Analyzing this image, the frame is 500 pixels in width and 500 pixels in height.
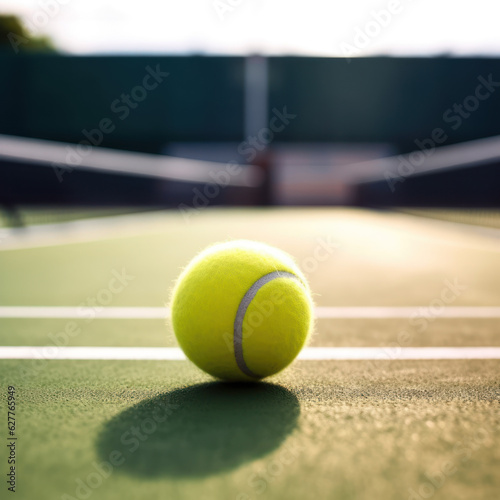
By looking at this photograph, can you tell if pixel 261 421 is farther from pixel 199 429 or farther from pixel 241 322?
pixel 241 322

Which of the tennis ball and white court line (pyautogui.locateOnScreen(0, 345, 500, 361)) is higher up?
the tennis ball

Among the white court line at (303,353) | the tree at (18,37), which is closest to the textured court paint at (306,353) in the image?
the white court line at (303,353)

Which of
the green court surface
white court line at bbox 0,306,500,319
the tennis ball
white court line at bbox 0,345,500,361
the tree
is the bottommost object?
white court line at bbox 0,306,500,319

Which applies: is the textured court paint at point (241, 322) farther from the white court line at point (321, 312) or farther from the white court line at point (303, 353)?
the white court line at point (321, 312)

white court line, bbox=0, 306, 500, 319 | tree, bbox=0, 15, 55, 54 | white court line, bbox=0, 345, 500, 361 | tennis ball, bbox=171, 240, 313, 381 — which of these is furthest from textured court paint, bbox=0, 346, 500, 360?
tree, bbox=0, 15, 55, 54

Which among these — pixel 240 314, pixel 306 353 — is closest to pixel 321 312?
pixel 306 353

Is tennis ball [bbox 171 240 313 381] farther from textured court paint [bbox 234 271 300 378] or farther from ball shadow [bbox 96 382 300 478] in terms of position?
ball shadow [bbox 96 382 300 478]

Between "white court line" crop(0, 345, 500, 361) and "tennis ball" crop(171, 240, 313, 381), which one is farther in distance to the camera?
"white court line" crop(0, 345, 500, 361)

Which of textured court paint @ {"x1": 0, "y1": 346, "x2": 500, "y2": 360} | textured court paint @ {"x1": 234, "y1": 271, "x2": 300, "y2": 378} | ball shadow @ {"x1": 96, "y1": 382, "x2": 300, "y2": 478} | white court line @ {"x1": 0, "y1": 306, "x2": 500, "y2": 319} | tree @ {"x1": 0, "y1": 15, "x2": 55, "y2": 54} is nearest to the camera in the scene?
ball shadow @ {"x1": 96, "y1": 382, "x2": 300, "y2": 478}
